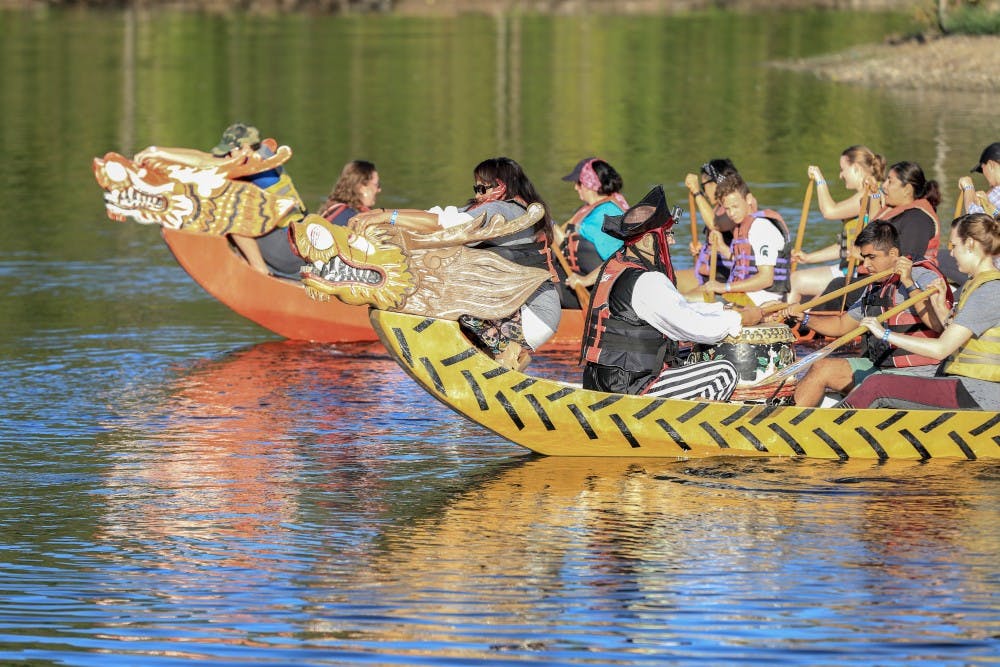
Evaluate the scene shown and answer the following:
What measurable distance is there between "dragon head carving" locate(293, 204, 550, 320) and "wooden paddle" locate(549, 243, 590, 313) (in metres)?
3.57

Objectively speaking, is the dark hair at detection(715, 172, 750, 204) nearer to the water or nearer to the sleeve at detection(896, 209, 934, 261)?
the sleeve at detection(896, 209, 934, 261)

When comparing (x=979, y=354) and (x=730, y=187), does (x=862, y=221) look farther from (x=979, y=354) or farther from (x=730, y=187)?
(x=979, y=354)

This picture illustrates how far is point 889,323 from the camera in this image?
1180cm

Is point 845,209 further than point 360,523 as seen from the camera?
Yes

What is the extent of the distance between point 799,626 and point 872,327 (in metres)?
2.95

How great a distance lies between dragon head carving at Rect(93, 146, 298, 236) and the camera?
50.5 feet

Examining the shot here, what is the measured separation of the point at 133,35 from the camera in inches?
2269

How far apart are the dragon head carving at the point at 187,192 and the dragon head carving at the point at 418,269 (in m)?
4.69

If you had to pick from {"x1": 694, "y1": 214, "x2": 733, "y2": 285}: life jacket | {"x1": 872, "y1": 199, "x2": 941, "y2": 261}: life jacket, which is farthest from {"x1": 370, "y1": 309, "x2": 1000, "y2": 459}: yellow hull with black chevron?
{"x1": 694, "y1": 214, "x2": 733, "y2": 285}: life jacket

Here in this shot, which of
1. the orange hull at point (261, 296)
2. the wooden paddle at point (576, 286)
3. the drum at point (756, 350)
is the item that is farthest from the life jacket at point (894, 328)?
the orange hull at point (261, 296)

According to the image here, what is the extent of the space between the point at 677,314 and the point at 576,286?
429 cm

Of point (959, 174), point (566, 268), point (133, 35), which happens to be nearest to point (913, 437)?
point (566, 268)

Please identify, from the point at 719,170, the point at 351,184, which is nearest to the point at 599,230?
the point at 719,170

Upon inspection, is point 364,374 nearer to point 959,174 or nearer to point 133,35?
point 959,174
